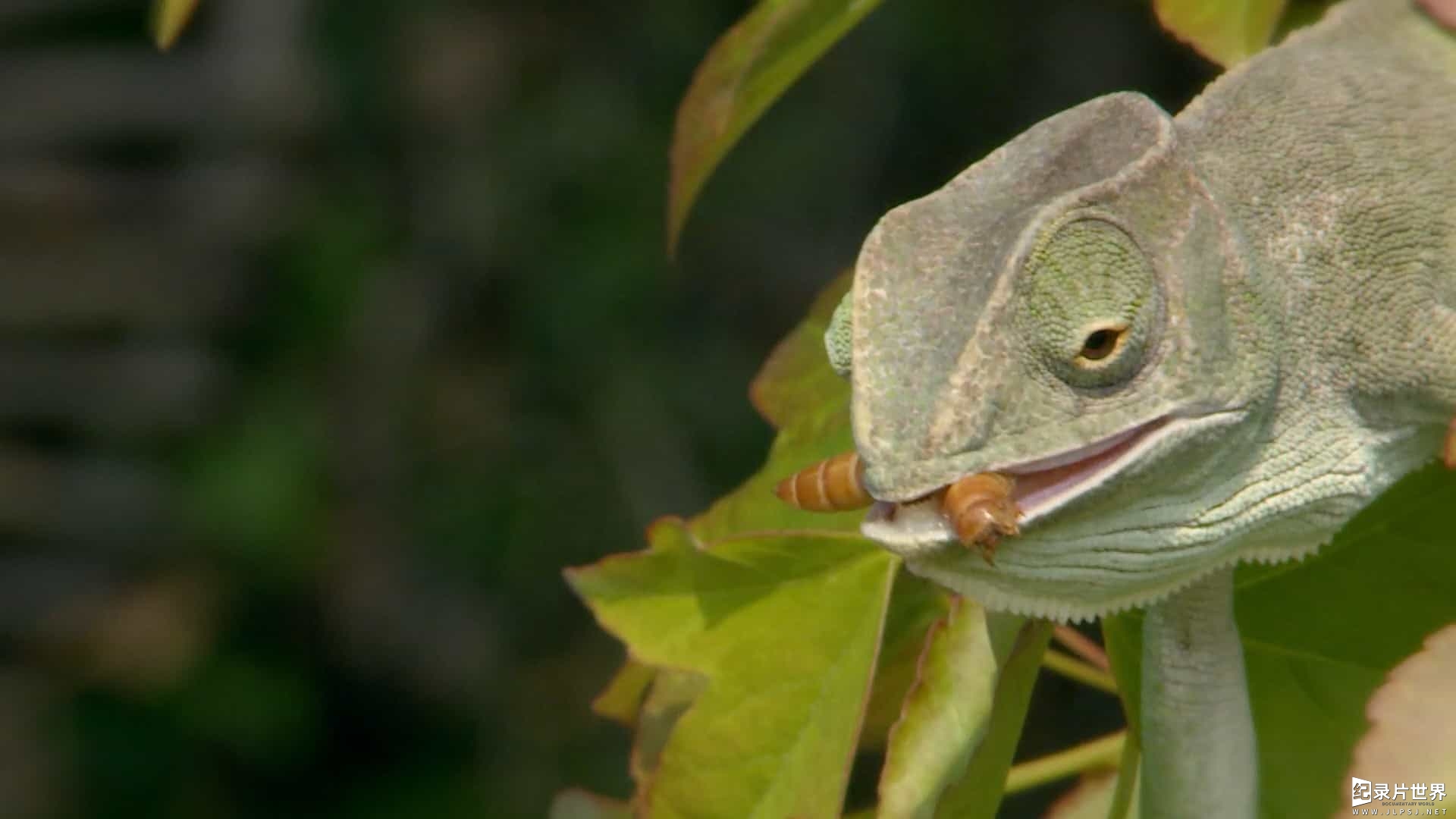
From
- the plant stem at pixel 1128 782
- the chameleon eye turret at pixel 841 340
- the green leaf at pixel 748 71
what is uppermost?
the green leaf at pixel 748 71

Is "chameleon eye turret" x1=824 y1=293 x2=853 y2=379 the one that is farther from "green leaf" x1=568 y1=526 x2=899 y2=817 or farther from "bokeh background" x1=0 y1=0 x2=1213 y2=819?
"bokeh background" x1=0 y1=0 x2=1213 y2=819

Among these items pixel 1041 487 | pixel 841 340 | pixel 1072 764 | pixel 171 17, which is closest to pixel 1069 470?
pixel 1041 487

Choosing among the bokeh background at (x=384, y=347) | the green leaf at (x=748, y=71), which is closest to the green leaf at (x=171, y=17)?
the green leaf at (x=748, y=71)

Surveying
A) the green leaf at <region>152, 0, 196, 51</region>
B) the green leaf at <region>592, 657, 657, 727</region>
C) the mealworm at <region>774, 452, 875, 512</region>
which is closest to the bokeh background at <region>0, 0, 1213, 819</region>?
the green leaf at <region>592, 657, 657, 727</region>

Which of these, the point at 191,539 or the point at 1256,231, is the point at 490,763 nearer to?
the point at 191,539

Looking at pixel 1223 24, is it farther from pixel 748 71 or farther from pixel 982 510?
pixel 982 510

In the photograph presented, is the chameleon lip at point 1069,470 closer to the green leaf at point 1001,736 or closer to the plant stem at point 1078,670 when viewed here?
the green leaf at point 1001,736

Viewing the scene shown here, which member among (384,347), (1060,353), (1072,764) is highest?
(1060,353)
